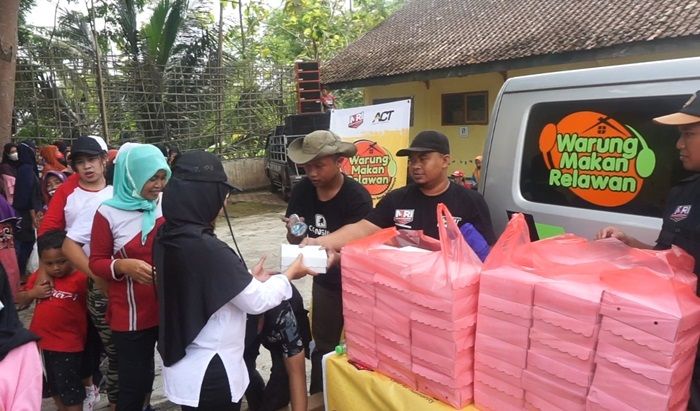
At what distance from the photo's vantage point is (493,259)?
1.70 meters

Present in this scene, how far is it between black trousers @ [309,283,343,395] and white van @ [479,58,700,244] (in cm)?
99

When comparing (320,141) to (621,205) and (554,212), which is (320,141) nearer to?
(554,212)

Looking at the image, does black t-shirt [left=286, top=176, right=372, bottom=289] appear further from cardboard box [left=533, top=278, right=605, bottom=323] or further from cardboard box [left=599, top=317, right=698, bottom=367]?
cardboard box [left=599, top=317, right=698, bottom=367]

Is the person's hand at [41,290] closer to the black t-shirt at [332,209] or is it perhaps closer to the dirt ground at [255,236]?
the dirt ground at [255,236]

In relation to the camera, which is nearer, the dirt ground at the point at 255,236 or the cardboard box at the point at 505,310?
the cardboard box at the point at 505,310

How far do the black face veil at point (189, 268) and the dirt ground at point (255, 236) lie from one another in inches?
77.8

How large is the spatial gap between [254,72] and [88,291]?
1259 cm

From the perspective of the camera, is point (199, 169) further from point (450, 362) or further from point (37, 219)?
point (37, 219)

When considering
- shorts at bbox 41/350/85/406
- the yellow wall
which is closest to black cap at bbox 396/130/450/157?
shorts at bbox 41/350/85/406

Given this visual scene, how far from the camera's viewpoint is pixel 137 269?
8.26ft

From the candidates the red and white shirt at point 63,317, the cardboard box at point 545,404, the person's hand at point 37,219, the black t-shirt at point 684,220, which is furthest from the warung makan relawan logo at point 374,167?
the person's hand at point 37,219

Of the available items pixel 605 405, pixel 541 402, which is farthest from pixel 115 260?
pixel 605 405

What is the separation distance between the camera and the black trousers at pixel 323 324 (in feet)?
9.90

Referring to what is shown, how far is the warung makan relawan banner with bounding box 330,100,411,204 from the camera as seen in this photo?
462cm
